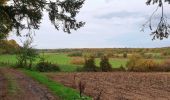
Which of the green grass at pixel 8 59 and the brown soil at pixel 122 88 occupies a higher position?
the green grass at pixel 8 59

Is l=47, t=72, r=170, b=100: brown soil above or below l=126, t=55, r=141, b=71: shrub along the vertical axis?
below

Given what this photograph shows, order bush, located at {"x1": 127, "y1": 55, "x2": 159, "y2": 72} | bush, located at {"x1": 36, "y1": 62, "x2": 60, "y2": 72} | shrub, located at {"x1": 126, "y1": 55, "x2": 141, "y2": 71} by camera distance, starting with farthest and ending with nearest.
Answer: shrub, located at {"x1": 126, "y1": 55, "x2": 141, "y2": 71} → bush, located at {"x1": 127, "y1": 55, "x2": 159, "y2": 72} → bush, located at {"x1": 36, "y1": 62, "x2": 60, "y2": 72}

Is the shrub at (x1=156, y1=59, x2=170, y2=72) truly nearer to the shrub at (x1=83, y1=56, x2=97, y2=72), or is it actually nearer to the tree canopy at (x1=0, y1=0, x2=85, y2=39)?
the shrub at (x1=83, y1=56, x2=97, y2=72)

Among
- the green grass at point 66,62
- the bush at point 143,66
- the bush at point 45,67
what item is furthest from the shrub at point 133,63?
the bush at point 45,67

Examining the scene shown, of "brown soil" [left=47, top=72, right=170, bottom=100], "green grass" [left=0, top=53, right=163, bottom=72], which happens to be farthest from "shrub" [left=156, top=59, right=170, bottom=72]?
"brown soil" [left=47, top=72, right=170, bottom=100]

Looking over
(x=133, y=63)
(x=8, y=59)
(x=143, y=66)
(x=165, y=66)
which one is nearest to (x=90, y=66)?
(x=133, y=63)

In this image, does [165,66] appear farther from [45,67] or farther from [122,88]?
[122,88]

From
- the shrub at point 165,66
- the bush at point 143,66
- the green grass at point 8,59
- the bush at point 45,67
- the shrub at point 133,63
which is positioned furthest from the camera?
the green grass at point 8,59

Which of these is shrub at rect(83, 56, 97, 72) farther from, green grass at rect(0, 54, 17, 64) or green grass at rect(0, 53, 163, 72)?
green grass at rect(0, 54, 17, 64)

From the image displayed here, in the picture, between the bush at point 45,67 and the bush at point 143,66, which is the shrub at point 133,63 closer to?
the bush at point 143,66

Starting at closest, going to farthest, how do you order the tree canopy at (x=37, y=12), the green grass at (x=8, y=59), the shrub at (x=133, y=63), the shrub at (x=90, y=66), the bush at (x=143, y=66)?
the tree canopy at (x=37, y=12), the shrub at (x=90, y=66), the bush at (x=143, y=66), the shrub at (x=133, y=63), the green grass at (x=8, y=59)

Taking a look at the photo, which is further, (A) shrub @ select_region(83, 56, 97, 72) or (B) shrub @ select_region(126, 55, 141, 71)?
(B) shrub @ select_region(126, 55, 141, 71)

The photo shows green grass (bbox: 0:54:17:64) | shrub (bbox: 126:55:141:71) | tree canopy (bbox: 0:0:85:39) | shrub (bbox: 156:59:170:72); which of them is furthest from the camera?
green grass (bbox: 0:54:17:64)

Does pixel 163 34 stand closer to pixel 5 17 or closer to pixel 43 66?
pixel 5 17
